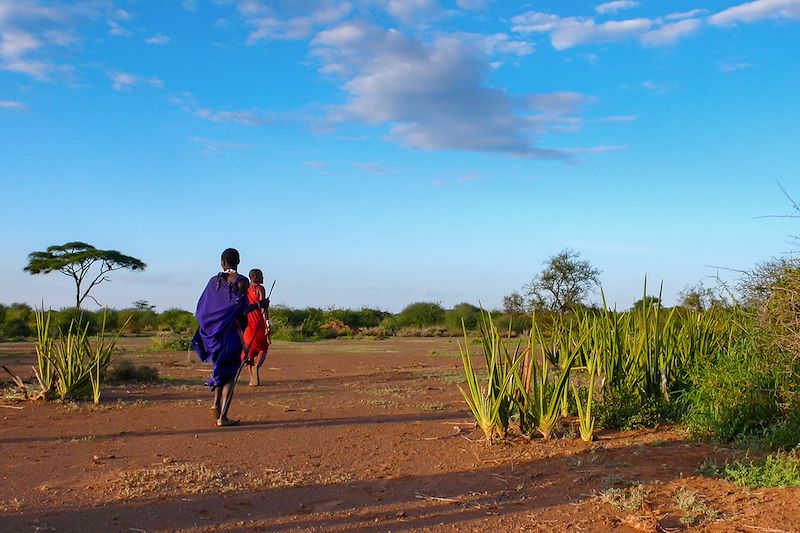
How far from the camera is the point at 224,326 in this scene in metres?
8.15

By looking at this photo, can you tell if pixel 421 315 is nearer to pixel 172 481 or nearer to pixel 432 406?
pixel 432 406

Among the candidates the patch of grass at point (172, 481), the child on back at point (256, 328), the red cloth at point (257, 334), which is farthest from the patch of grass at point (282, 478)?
the red cloth at point (257, 334)

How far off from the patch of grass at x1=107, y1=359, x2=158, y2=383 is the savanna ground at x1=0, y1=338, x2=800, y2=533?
3.01 meters

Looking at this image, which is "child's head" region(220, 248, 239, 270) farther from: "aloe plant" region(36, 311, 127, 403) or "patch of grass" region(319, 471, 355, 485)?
"patch of grass" region(319, 471, 355, 485)

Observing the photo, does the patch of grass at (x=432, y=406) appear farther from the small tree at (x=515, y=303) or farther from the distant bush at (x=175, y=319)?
the distant bush at (x=175, y=319)

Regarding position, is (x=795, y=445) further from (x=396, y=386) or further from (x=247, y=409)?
(x=396, y=386)

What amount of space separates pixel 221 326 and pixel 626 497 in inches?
183

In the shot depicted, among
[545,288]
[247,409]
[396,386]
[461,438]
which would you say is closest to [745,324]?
[461,438]

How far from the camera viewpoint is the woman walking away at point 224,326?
8109 mm

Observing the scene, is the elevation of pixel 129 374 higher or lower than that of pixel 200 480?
higher

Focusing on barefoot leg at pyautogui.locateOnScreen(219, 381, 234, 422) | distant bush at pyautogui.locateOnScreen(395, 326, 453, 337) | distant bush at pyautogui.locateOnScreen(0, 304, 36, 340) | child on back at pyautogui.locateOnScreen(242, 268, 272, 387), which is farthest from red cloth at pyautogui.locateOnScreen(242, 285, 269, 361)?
distant bush at pyautogui.locateOnScreen(395, 326, 453, 337)

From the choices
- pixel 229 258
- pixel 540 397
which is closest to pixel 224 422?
pixel 229 258

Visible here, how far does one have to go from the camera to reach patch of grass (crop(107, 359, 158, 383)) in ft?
41.2

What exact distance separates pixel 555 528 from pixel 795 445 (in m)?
2.61
